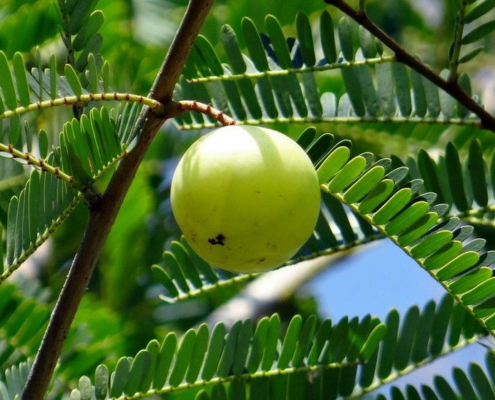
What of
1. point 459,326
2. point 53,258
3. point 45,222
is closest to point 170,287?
point 45,222

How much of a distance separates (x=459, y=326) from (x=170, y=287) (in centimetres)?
44

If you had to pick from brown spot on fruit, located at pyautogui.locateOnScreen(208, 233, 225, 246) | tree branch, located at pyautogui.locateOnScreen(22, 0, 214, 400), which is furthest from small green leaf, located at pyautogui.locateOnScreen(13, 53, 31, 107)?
brown spot on fruit, located at pyautogui.locateOnScreen(208, 233, 225, 246)

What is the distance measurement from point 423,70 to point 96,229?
1.77 feet

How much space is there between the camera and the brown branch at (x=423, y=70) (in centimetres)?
133

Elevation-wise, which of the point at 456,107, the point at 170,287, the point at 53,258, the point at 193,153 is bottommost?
the point at 53,258

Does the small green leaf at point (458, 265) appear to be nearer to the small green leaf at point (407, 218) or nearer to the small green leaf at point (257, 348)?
the small green leaf at point (407, 218)

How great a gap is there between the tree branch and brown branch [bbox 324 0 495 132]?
282 millimetres

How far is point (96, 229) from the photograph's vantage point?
3.67ft

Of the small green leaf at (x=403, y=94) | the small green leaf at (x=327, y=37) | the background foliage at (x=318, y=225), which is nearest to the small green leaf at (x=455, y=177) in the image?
the background foliage at (x=318, y=225)

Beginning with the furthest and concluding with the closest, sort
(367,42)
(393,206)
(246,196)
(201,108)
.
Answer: (367,42)
(393,206)
(201,108)
(246,196)

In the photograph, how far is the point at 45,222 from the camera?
1.21 metres

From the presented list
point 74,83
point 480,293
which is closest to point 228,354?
point 480,293

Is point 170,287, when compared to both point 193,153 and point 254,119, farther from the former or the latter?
point 193,153

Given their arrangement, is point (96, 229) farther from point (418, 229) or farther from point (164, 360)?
point (418, 229)
